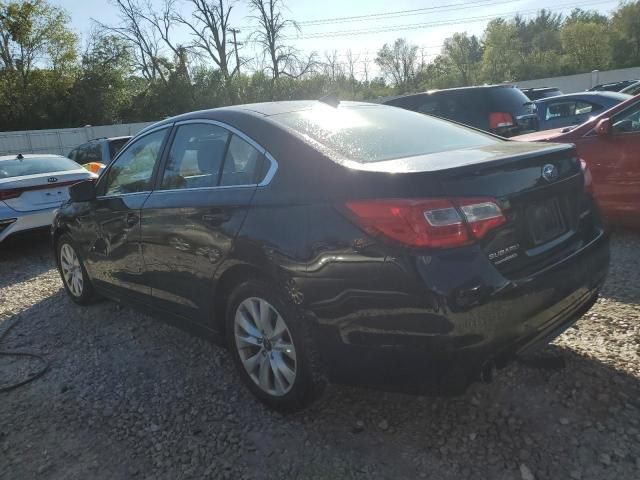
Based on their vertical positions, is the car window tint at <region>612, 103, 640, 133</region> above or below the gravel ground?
above

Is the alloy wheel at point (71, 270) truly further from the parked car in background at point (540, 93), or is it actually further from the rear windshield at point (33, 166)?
the parked car in background at point (540, 93)

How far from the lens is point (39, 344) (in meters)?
4.14

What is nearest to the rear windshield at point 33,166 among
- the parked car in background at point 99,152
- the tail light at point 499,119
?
the parked car in background at point 99,152

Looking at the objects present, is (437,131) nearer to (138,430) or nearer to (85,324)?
(138,430)

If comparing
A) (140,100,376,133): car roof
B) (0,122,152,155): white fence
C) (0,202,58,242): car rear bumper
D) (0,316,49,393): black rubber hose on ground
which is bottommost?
(0,316,49,393): black rubber hose on ground

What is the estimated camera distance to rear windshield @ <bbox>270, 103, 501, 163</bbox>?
264 centimetres

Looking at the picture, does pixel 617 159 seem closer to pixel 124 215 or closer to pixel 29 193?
pixel 124 215

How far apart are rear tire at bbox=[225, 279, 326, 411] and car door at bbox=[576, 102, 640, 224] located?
3.92 m

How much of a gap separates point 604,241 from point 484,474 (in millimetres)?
1386

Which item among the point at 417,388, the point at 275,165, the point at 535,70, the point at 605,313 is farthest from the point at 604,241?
the point at 535,70

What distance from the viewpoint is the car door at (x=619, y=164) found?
4953 millimetres

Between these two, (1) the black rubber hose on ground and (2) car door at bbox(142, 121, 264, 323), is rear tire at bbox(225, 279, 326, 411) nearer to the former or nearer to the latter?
(2) car door at bbox(142, 121, 264, 323)

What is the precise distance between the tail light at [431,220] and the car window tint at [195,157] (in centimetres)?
118

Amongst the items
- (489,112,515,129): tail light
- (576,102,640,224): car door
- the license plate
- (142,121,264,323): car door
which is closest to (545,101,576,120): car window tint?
(489,112,515,129): tail light
